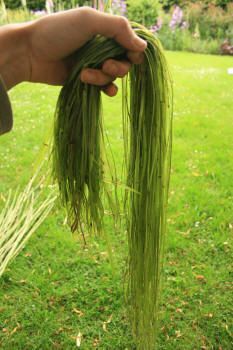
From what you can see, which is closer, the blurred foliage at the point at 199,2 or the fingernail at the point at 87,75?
the fingernail at the point at 87,75

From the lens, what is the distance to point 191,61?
5.62 metres

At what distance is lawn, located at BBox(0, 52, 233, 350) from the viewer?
5.11 ft

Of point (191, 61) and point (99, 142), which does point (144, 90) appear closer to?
point (99, 142)

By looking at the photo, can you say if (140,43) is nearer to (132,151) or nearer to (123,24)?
(123,24)

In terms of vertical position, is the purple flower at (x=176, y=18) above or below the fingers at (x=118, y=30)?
below

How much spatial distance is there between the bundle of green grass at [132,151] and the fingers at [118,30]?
0.02 metres

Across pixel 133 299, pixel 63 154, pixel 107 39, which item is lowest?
pixel 133 299

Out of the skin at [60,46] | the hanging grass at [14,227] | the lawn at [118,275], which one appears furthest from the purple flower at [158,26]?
the skin at [60,46]

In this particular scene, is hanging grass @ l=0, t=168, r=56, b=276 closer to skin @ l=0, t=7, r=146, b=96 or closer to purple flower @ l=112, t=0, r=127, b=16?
skin @ l=0, t=7, r=146, b=96

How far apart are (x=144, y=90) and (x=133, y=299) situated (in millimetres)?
683

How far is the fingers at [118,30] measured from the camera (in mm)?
891

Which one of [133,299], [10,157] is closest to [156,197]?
[133,299]

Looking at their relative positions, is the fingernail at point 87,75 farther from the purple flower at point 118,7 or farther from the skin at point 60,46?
the purple flower at point 118,7

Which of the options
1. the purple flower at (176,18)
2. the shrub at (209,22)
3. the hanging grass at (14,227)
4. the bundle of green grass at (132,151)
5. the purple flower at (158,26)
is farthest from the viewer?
the shrub at (209,22)
